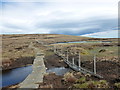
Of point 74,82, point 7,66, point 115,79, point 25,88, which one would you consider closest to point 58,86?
point 74,82

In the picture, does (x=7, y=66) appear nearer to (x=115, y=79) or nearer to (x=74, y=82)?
(x=74, y=82)

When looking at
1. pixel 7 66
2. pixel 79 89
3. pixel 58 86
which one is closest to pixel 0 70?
pixel 7 66

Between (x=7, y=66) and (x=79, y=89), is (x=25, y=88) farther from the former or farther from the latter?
(x=7, y=66)

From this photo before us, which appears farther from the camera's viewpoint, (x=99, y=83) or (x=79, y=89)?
(x=99, y=83)

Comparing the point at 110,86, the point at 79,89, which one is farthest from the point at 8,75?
the point at 110,86

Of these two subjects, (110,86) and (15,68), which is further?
(15,68)

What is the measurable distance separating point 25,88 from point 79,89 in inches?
190

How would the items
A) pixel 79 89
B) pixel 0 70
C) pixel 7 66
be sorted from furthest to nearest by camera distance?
1. pixel 7 66
2. pixel 0 70
3. pixel 79 89

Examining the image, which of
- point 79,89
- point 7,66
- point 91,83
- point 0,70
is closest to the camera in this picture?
point 79,89

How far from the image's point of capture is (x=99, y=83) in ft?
40.2

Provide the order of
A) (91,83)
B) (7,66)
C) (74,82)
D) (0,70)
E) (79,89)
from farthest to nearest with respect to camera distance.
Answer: (7,66), (0,70), (74,82), (91,83), (79,89)

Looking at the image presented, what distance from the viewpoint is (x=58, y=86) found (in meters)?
12.2

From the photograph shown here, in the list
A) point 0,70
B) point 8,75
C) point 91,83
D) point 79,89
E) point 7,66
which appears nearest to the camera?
point 79,89

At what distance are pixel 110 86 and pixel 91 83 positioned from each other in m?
1.70
